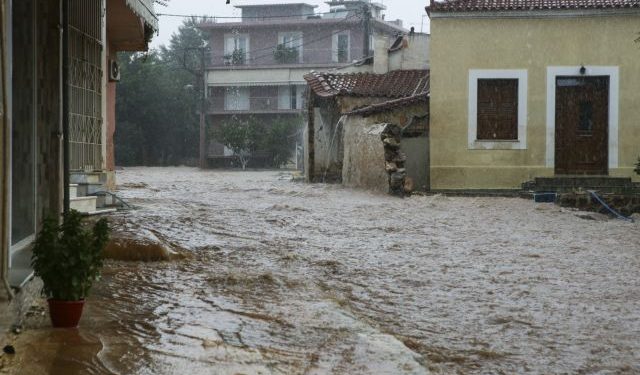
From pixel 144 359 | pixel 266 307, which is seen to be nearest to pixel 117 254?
pixel 266 307

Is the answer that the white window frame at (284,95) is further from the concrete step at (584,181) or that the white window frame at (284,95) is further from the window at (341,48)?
the concrete step at (584,181)

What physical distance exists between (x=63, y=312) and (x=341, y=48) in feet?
181

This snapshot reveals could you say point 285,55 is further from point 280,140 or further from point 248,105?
point 280,140

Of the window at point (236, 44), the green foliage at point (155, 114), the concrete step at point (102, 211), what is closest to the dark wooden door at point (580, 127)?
the concrete step at point (102, 211)

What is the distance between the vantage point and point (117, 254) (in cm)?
1003

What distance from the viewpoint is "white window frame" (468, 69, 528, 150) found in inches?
936

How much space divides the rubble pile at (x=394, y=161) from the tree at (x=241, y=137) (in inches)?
1153

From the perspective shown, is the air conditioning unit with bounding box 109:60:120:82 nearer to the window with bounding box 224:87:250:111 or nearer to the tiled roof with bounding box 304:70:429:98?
the tiled roof with bounding box 304:70:429:98

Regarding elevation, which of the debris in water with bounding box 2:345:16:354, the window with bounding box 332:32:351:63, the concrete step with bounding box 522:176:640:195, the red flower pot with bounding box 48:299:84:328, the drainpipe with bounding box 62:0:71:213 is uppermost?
the window with bounding box 332:32:351:63

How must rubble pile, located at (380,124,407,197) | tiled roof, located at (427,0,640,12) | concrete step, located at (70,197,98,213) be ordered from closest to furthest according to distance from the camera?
1. concrete step, located at (70,197,98,213)
2. rubble pile, located at (380,124,407,197)
3. tiled roof, located at (427,0,640,12)

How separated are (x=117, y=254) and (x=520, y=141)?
51.2ft

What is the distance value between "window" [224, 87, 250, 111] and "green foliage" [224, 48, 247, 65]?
6.26ft

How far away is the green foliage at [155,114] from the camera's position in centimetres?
5378

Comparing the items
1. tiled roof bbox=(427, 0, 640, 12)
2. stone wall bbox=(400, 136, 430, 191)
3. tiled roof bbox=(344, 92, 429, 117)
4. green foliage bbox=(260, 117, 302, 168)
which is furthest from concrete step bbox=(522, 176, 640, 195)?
green foliage bbox=(260, 117, 302, 168)
